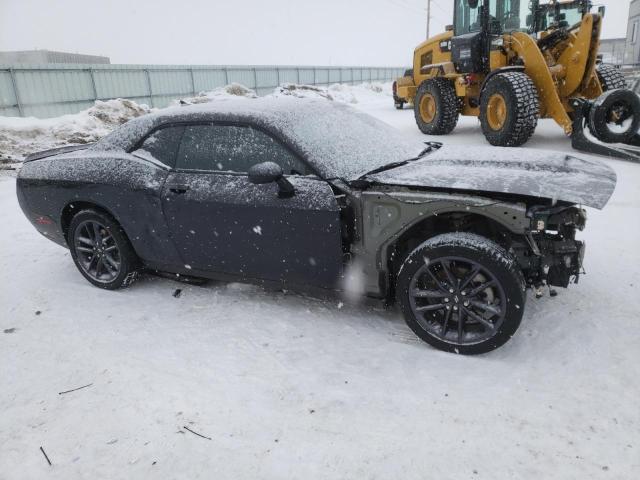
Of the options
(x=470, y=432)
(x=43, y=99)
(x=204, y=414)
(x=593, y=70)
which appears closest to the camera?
(x=470, y=432)

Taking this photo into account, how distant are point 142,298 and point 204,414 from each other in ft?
5.47

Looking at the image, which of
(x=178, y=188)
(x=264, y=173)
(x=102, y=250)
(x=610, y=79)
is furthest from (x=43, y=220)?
(x=610, y=79)

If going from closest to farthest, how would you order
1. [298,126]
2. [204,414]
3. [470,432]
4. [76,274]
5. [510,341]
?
[470,432], [204,414], [510,341], [298,126], [76,274]

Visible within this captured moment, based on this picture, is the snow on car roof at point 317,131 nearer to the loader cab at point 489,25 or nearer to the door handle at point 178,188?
the door handle at point 178,188

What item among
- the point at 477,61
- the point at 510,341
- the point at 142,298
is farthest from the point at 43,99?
the point at 510,341

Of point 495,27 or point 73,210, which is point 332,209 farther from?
point 495,27

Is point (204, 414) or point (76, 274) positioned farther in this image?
point (76, 274)

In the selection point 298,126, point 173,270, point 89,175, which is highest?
point 298,126

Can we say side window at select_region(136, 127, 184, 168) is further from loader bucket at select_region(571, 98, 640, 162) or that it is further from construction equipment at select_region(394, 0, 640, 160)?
loader bucket at select_region(571, 98, 640, 162)

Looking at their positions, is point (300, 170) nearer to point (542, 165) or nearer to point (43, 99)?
point (542, 165)

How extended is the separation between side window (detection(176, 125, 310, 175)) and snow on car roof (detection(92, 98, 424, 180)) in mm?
73

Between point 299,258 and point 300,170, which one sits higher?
point 300,170

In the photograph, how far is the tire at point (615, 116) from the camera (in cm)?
727

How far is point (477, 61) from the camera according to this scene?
9.05 metres
